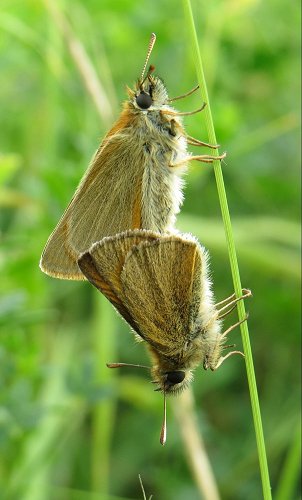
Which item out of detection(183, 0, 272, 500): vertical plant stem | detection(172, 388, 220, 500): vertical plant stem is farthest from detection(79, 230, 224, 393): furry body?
detection(172, 388, 220, 500): vertical plant stem

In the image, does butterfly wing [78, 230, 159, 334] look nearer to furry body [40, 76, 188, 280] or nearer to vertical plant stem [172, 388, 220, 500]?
furry body [40, 76, 188, 280]

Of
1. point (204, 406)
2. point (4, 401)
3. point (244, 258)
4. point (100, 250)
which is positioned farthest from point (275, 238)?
point (100, 250)

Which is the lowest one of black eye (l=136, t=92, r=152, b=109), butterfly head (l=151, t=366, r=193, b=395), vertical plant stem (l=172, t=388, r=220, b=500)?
butterfly head (l=151, t=366, r=193, b=395)

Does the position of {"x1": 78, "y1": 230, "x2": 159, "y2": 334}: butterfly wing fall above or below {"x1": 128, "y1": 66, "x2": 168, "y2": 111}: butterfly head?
below

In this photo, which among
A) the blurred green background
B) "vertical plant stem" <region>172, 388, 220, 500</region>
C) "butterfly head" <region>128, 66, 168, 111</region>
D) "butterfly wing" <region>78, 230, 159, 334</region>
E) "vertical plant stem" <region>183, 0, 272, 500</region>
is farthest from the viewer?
the blurred green background

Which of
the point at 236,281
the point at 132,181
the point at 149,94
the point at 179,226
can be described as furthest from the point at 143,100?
the point at 179,226

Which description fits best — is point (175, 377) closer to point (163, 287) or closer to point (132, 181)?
point (163, 287)

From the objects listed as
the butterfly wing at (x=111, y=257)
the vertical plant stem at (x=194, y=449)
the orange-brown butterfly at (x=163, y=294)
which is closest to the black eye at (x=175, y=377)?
the orange-brown butterfly at (x=163, y=294)
